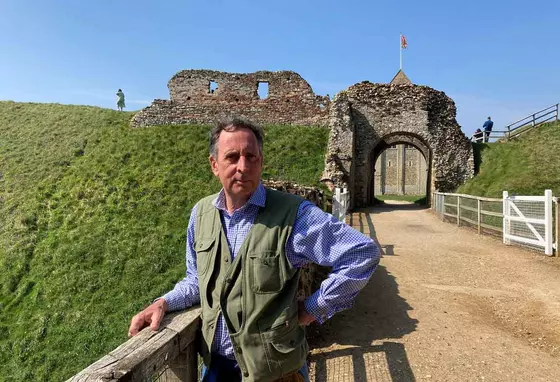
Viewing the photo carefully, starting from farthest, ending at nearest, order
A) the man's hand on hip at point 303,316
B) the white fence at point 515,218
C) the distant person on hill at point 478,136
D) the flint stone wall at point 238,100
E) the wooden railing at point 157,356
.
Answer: the distant person on hill at point 478,136, the flint stone wall at point 238,100, the white fence at point 515,218, the man's hand on hip at point 303,316, the wooden railing at point 157,356

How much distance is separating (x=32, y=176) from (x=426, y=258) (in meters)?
14.9

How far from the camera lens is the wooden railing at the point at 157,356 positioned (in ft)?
4.65

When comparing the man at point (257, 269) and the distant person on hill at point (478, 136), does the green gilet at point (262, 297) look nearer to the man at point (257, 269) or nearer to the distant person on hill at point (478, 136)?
the man at point (257, 269)

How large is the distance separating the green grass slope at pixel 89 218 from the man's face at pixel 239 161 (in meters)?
6.36

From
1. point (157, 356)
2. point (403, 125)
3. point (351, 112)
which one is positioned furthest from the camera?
point (351, 112)

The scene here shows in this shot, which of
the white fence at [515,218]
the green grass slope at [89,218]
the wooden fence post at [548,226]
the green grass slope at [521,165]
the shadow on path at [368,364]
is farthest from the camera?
the green grass slope at [521,165]

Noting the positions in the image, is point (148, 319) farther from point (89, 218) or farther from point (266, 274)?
point (89, 218)

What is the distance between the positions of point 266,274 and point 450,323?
4.16 meters

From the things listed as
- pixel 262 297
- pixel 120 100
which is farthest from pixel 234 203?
pixel 120 100

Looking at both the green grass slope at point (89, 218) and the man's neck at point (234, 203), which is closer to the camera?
the man's neck at point (234, 203)

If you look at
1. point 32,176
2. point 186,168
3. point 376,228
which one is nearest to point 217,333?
point 376,228

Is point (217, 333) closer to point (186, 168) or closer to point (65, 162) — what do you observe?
point (186, 168)

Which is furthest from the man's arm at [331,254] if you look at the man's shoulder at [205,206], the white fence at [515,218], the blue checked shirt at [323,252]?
the white fence at [515,218]

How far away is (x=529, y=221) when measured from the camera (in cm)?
825
